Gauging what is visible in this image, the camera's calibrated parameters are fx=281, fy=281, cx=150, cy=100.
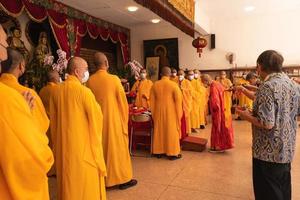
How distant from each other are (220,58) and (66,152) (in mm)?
8768

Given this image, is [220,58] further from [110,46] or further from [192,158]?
[192,158]

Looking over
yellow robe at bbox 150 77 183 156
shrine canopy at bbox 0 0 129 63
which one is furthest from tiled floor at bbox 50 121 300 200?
shrine canopy at bbox 0 0 129 63

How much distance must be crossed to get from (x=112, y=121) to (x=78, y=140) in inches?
34.7

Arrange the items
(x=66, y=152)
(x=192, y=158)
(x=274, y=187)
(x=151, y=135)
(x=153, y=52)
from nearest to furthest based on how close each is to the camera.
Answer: (x=274, y=187) < (x=66, y=152) < (x=192, y=158) < (x=151, y=135) < (x=153, y=52)

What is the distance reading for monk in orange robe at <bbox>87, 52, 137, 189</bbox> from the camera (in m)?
3.36

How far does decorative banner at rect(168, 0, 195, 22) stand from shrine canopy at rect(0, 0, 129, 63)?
10.8 ft

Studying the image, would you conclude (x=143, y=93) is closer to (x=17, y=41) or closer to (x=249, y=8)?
(x=17, y=41)

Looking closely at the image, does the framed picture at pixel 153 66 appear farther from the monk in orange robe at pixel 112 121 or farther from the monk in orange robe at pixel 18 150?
the monk in orange robe at pixel 18 150

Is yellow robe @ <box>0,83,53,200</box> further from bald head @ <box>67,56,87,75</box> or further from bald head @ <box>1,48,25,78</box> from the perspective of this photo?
bald head @ <box>67,56,87,75</box>

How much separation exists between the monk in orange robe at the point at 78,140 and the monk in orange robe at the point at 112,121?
0.77 m

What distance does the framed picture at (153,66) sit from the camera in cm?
1077

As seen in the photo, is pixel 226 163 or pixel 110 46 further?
pixel 110 46

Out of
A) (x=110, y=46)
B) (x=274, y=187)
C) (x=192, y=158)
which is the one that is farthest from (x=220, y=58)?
(x=274, y=187)

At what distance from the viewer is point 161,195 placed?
3.24 m
